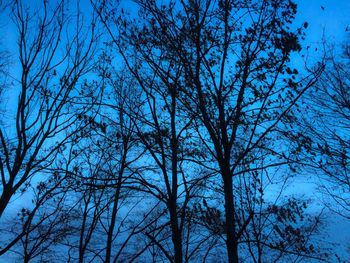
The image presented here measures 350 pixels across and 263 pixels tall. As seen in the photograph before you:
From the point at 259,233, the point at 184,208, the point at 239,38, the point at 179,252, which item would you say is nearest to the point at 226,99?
the point at 239,38

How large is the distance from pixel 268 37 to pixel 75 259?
1521 cm

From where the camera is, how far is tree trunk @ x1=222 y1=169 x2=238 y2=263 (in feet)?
16.8

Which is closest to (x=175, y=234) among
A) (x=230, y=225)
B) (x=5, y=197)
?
(x=230, y=225)

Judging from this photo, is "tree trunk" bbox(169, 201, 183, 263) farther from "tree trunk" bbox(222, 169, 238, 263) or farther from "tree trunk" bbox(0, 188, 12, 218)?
"tree trunk" bbox(0, 188, 12, 218)

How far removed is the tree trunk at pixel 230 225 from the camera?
5109 mm

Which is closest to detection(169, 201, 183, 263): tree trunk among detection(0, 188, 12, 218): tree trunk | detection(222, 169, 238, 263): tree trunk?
detection(222, 169, 238, 263): tree trunk

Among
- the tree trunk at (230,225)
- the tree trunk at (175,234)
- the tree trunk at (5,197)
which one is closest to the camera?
the tree trunk at (230,225)

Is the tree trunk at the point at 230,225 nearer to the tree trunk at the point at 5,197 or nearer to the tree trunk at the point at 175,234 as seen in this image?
the tree trunk at the point at 175,234

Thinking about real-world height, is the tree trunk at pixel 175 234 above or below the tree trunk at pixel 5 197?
below

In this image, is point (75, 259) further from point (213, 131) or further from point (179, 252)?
point (213, 131)

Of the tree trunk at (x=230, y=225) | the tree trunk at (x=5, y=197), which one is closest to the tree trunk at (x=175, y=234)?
the tree trunk at (x=230, y=225)

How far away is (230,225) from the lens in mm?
5250

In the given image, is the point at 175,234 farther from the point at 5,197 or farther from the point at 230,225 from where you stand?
the point at 5,197

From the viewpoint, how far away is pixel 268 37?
634 cm
